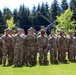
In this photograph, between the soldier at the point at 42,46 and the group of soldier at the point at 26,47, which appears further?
the soldier at the point at 42,46

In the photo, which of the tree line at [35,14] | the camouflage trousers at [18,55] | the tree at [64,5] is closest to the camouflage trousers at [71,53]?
the camouflage trousers at [18,55]

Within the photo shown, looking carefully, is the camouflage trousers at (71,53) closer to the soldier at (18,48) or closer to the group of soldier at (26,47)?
the group of soldier at (26,47)

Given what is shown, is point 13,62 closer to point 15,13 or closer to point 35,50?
point 35,50

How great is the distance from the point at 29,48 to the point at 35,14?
65.6 m

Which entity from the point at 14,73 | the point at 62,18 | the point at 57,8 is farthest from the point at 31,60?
the point at 57,8

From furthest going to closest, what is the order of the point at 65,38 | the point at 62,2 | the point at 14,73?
the point at 62,2 → the point at 65,38 → the point at 14,73

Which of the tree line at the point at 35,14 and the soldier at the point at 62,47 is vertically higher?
the tree line at the point at 35,14

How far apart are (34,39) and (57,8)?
209 feet

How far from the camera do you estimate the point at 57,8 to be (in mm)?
82188

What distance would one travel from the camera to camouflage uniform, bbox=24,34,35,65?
18828 millimetres

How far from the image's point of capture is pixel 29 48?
746 inches

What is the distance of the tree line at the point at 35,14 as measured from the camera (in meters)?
80.3

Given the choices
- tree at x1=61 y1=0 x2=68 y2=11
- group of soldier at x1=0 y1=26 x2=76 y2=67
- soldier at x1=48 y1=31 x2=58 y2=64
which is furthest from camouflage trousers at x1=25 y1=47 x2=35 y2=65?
tree at x1=61 y1=0 x2=68 y2=11

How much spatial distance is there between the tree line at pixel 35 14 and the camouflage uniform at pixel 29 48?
59.4 metres
